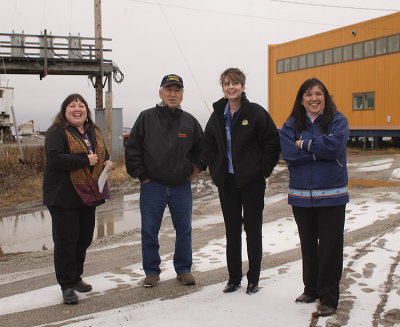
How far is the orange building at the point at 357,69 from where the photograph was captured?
2355cm

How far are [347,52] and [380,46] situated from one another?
2318 mm

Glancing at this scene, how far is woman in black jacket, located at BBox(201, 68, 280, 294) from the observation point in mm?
3908

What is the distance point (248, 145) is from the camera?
3955 mm

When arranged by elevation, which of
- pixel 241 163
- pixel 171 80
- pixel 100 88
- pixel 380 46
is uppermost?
pixel 380 46

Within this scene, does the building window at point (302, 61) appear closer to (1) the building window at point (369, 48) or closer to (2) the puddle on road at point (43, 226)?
(1) the building window at point (369, 48)

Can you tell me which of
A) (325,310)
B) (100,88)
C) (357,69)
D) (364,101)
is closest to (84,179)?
(325,310)

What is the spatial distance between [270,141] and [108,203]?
8.07m

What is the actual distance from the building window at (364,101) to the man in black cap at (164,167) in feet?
74.3

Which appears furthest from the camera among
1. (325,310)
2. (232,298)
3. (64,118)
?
(64,118)

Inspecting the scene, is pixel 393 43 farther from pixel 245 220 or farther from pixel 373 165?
pixel 245 220

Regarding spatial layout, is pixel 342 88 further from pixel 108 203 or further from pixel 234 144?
pixel 234 144

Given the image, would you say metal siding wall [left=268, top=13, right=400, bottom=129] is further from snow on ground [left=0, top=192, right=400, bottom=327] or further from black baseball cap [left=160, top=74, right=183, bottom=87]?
black baseball cap [left=160, top=74, right=183, bottom=87]

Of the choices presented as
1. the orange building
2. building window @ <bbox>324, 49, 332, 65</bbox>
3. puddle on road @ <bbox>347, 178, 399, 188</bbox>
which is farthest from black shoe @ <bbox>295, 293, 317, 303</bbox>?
building window @ <bbox>324, 49, 332, 65</bbox>

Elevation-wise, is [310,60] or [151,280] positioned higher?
[310,60]
